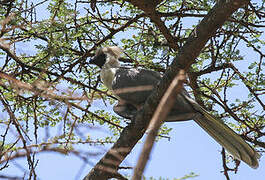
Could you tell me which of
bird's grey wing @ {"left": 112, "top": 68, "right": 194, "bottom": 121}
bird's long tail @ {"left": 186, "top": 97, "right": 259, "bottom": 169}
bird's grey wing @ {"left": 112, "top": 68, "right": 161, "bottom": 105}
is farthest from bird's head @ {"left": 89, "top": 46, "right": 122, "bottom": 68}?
bird's long tail @ {"left": 186, "top": 97, "right": 259, "bottom": 169}

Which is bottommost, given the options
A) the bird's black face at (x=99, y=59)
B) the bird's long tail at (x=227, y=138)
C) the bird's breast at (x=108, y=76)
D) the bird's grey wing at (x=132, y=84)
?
the bird's long tail at (x=227, y=138)

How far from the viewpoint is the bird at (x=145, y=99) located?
4391mm

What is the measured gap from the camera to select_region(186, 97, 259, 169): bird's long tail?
427 cm

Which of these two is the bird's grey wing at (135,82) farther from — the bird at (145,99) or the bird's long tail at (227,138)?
the bird's long tail at (227,138)

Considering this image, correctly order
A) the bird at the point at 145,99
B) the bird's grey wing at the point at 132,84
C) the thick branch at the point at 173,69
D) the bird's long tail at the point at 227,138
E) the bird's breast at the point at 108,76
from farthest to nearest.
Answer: the bird's breast at the point at 108,76 < the bird's grey wing at the point at 132,84 < the bird at the point at 145,99 < the bird's long tail at the point at 227,138 < the thick branch at the point at 173,69

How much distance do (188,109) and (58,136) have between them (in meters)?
2.18

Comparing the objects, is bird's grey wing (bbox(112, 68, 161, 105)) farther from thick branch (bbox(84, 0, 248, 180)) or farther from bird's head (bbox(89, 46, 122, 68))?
thick branch (bbox(84, 0, 248, 180))

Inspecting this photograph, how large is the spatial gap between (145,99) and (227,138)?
1236 mm

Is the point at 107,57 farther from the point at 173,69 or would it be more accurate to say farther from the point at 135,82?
the point at 173,69

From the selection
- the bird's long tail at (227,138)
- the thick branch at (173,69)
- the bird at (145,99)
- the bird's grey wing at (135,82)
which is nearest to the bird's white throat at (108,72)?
the bird at (145,99)

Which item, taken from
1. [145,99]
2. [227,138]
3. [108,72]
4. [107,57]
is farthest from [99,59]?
[227,138]

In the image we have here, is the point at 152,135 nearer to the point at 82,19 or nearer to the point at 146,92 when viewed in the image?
the point at 146,92

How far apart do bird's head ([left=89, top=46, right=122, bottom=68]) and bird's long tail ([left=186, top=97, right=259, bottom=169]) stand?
1.71 metres

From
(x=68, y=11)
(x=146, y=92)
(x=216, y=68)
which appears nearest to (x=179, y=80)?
(x=146, y=92)
